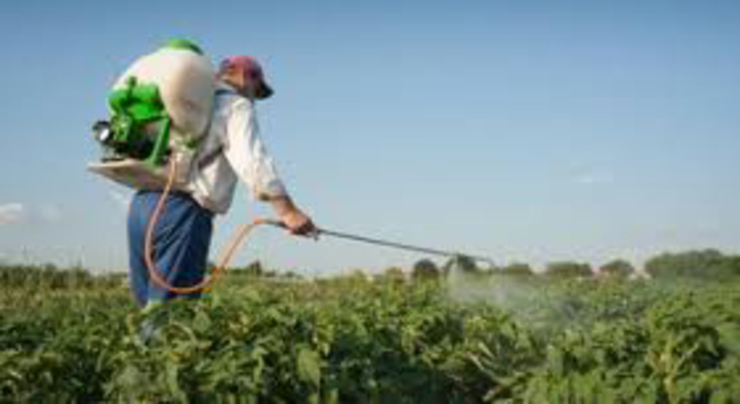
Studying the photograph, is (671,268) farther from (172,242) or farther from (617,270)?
(172,242)

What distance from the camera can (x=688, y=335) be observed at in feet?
9.82

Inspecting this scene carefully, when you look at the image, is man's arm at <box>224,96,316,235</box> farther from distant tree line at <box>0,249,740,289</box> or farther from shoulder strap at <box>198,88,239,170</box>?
distant tree line at <box>0,249,740,289</box>

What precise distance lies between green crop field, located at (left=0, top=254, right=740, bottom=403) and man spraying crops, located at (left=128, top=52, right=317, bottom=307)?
0.30m

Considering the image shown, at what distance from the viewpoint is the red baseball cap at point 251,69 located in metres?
4.00

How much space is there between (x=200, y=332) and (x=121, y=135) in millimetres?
1373

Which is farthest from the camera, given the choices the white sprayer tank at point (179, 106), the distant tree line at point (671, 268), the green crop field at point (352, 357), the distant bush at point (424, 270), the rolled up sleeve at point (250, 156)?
the distant tree line at point (671, 268)

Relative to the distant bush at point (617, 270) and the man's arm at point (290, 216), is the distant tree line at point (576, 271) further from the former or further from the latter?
the man's arm at point (290, 216)

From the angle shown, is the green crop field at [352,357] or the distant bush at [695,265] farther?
the distant bush at [695,265]

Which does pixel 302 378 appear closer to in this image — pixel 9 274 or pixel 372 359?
pixel 372 359

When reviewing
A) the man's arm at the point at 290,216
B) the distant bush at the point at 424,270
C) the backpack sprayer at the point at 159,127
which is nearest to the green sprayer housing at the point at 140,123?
the backpack sprayer at the point at 159,127

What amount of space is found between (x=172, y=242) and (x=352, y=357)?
3.72 feet

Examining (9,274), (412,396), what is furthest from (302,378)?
(9,274)

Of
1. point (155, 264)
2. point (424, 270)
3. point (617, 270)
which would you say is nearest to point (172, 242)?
point (155, 264)

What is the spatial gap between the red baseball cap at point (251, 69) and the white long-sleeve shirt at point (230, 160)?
0.25m
